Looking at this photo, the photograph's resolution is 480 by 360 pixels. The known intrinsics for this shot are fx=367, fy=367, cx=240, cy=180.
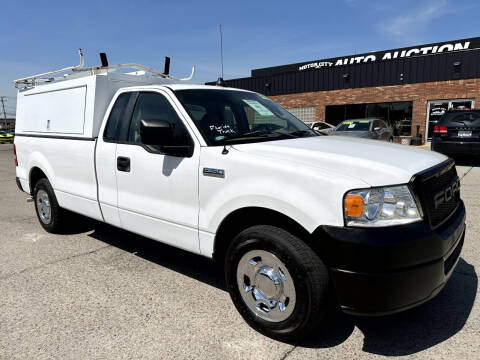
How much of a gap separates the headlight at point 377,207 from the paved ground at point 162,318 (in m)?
0.97

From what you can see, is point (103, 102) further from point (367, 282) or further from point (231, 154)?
point (367, 282)

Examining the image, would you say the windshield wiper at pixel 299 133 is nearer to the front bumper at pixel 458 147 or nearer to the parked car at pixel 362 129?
the front bumper at pixel 458 147

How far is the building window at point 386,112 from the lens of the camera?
2050cm

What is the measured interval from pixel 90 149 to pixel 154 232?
50.3 inches

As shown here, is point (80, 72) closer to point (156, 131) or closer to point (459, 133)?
point (156, 131)

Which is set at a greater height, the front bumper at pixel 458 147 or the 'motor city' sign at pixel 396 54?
the 'motor city' sign at pixel 396 54

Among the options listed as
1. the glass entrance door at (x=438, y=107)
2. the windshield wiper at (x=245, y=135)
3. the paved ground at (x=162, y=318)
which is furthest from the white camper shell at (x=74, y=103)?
the glass entrance door at (x=438, y=107)

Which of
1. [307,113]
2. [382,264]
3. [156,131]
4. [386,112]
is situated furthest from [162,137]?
[307,113]

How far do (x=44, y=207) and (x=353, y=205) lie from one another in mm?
4550

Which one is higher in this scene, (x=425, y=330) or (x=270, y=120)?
(x=270, y=120)

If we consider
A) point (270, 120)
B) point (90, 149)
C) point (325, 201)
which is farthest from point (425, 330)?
point (90, 149)

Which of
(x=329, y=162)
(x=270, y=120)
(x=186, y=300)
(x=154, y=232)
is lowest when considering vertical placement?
(x=186, y=300)

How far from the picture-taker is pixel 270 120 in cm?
365

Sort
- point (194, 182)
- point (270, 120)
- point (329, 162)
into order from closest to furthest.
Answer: point (329, 162)
point (194, 182)
point (270, 120)
